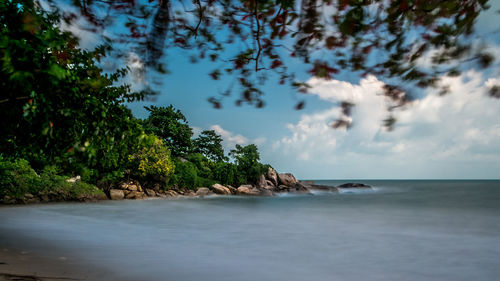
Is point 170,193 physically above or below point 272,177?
below

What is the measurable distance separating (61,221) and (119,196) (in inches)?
382

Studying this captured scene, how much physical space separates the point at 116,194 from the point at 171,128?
9435 millimetres

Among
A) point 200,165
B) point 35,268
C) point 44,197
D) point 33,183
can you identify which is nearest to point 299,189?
point 200,165

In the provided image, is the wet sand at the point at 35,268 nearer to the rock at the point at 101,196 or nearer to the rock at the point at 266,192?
the rock at the point at 101,196

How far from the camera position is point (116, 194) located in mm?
20531

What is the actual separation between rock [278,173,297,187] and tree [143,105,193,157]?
451 inches

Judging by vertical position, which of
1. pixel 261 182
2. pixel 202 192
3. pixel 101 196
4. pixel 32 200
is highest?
pixel 261 182

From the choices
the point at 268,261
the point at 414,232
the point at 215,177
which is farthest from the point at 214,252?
the point at 215,177

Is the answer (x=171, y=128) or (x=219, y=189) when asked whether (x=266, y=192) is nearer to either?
(x=219, y=189)

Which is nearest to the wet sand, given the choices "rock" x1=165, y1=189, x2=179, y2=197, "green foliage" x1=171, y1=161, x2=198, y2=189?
"rock" x1=165, y1=189, x2=179, y2=197

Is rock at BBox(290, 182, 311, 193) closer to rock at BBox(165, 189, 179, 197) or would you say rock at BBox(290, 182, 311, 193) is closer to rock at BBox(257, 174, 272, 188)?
rock at BBox(257, 174, 272, 188)

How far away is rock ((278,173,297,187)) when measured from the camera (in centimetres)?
3378

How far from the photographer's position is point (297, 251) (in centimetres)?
785

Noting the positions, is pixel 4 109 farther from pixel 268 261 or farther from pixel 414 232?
pixel 414 232
